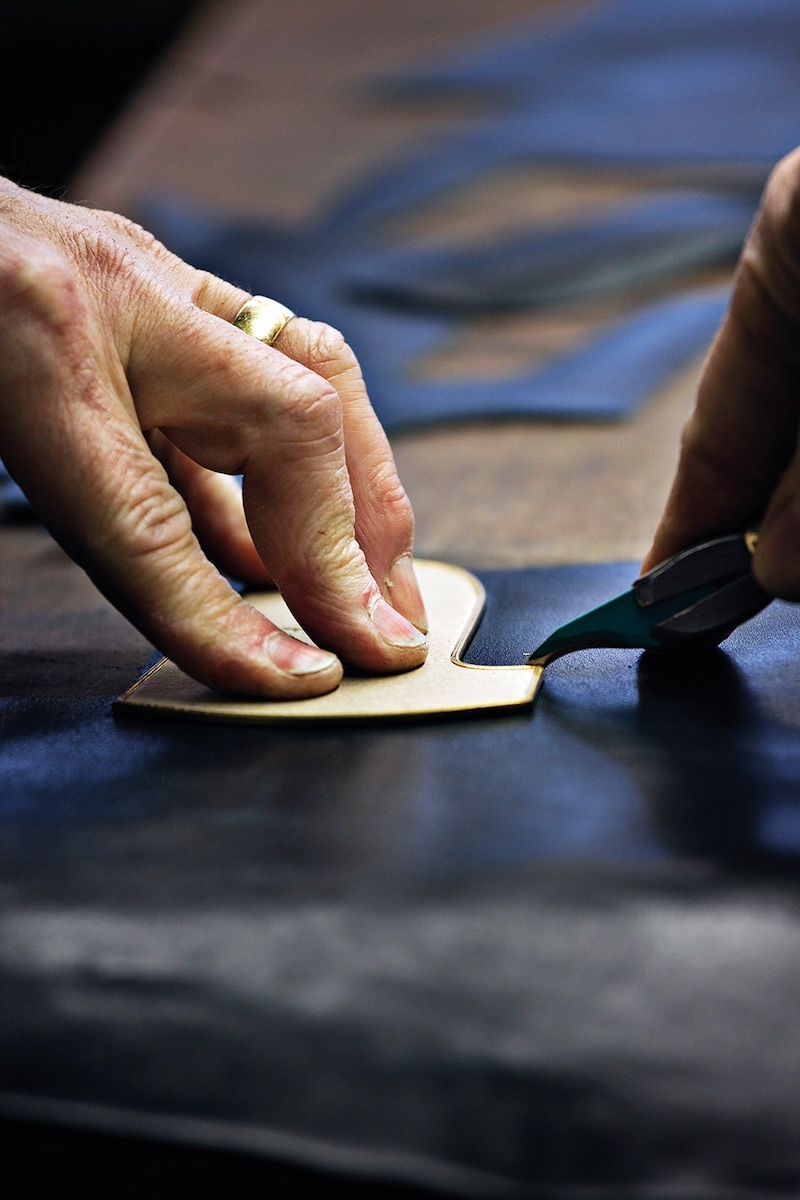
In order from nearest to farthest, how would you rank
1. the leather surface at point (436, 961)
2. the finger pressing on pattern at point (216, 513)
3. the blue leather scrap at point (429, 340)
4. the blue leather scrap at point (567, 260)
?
1. the leather surface at point (436, 961)
2. the finger pressing on pattern at point (216, 513)
3. the blue leather scrap at point (429, 340)
4. the blue leather scrap at point (567, 260)

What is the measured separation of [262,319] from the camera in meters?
0.92

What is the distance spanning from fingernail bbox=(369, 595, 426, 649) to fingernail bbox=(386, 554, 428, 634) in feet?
0.21

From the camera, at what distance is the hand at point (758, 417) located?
2.16ft

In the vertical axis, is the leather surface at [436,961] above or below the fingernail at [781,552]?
below

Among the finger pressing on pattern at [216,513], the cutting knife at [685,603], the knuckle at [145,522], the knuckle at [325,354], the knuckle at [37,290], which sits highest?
the knuckle at [37,290]

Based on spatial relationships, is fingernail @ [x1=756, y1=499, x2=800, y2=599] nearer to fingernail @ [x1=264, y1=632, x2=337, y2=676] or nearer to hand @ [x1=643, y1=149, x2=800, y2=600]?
hand @ [x1=643, y1=149, x2=800, y2=600]

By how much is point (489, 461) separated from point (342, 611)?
33.4 inches

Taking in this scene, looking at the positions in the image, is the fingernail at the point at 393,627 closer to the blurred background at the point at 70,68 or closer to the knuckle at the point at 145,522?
the knuckle at the point at 145,522

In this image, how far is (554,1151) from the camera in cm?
52

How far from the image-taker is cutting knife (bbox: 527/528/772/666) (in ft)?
2.49

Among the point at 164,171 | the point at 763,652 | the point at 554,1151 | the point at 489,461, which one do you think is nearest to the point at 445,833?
the point at 554,1151

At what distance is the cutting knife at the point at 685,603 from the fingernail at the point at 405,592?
14cm

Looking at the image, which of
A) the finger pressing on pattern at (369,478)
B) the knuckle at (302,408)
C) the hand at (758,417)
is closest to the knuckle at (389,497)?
the finger pressing on pattern at (369,478)

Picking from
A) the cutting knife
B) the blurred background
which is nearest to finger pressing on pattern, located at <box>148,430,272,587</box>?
the cutting knife
